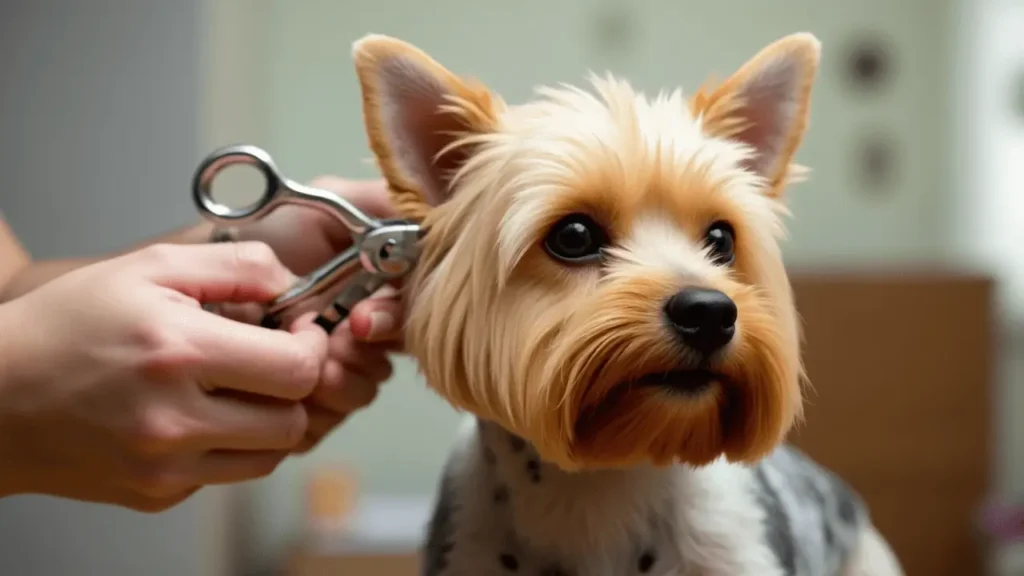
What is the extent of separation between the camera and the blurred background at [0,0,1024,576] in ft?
5.09

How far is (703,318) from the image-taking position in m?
0.51

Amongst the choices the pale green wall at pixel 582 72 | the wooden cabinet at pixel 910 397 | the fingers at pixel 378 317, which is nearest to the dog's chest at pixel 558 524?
the fingers at pixel 378 317

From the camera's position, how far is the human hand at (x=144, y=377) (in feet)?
1.87

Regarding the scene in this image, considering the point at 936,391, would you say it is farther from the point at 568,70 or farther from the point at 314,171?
the point at 314,171

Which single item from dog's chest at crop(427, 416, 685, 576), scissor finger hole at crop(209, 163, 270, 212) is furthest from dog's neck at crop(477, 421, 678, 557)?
scissor finger hole at crop(209, 163, 270, 212)

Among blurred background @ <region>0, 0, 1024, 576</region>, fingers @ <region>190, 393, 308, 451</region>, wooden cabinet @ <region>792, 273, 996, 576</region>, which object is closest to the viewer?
fingers @ <region>190, 393, 308, 451</region>

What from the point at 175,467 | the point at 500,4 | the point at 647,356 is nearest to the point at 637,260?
the point at 647,356

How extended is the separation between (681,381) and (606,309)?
0.21ft

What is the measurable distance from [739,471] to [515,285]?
9.5 inches

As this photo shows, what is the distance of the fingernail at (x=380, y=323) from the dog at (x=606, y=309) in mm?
24

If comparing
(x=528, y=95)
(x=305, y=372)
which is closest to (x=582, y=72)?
(x=528, y=95)

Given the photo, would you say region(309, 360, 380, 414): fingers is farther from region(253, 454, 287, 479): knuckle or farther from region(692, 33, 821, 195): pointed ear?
region(692, 33, 821, 195): pointed ear

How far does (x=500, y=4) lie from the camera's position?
2.83 metres

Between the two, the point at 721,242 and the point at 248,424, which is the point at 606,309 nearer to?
the point at 721,242
